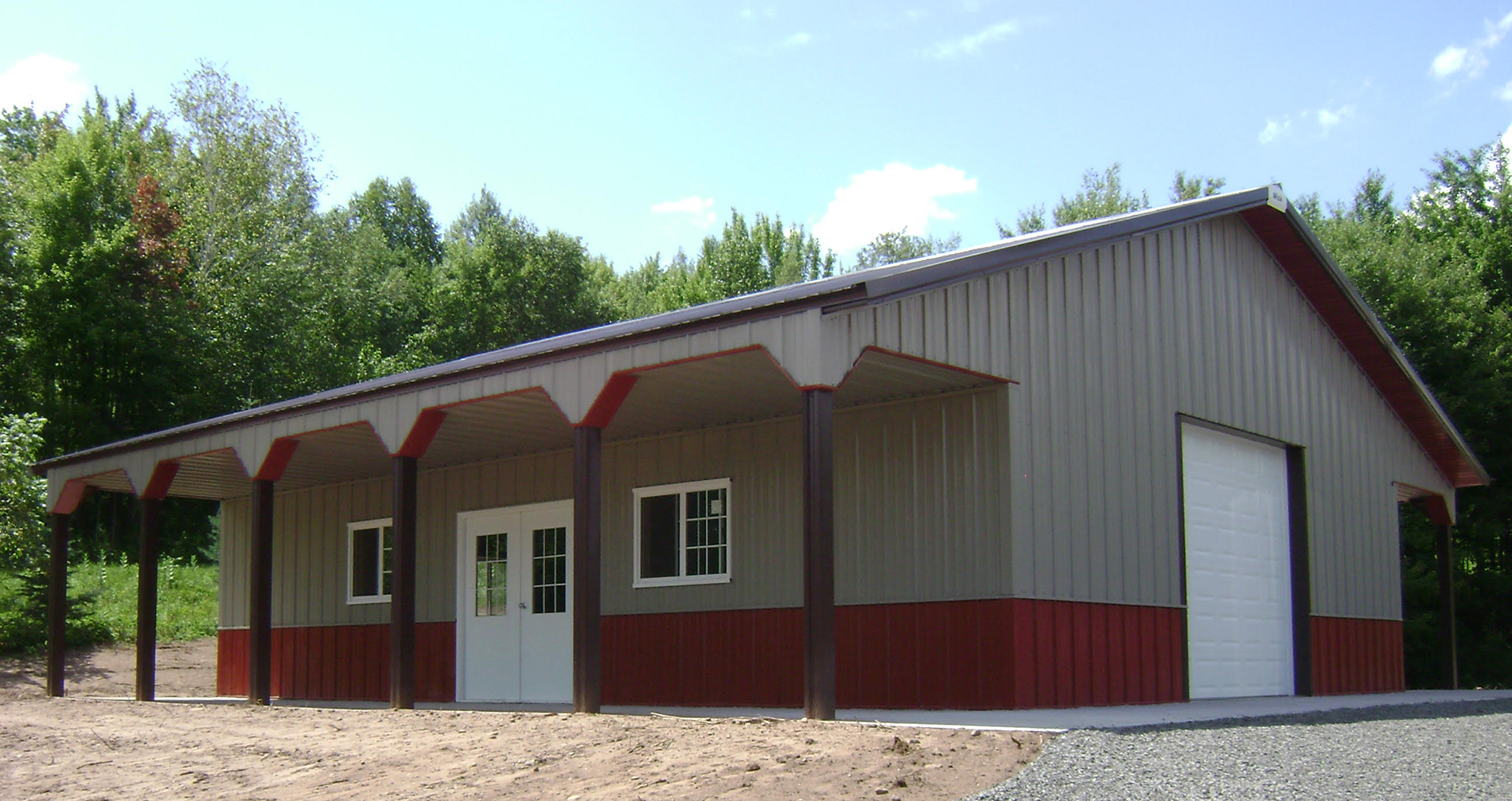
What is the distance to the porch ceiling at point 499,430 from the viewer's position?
11.0m

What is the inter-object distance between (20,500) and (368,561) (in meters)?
5.87

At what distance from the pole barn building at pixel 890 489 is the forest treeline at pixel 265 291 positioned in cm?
617

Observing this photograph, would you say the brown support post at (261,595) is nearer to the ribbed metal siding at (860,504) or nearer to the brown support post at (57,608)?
the ribbed metal siding at (860,504)

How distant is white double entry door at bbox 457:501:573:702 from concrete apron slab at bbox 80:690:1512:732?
48 centimetres

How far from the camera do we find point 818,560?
7.85 m

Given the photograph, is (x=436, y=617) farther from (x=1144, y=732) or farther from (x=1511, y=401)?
(x=1511, y=401)

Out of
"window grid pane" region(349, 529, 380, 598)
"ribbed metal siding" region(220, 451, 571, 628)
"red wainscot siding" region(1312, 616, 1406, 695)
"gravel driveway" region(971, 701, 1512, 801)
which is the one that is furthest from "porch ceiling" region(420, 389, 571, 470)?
"red wainscot siding" region(1312, 616, 1406, 695)

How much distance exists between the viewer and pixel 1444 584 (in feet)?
53.9

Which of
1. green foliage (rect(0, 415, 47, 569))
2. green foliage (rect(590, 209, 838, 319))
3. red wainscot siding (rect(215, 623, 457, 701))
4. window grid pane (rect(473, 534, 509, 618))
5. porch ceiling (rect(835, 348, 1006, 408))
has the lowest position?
red wainscot siding (rect(215, 623, 457, 701))

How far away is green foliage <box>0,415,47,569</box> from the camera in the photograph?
17.9 meters

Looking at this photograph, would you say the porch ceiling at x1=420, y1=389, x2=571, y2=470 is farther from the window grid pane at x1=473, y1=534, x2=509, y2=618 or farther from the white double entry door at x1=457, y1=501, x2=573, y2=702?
the window grid pane at x1=473, y1=534, x2=509, y2=618

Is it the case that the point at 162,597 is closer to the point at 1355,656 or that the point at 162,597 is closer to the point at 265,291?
the point at 265,291

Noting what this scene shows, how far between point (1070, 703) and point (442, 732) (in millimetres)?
4563

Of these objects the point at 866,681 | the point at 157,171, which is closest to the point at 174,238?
the point at 157,171
